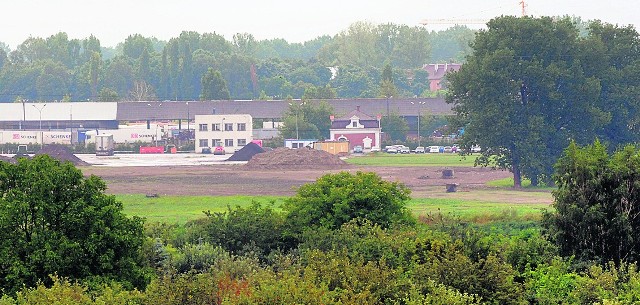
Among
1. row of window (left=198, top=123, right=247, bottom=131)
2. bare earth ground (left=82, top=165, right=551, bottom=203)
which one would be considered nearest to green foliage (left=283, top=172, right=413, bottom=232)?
bare earth ground (left=82, top=165, right=551, bottom=203)

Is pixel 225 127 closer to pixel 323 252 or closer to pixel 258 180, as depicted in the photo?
pixel 258 180

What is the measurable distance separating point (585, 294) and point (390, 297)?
233 inches

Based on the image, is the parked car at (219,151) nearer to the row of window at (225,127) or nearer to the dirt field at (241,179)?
the row of window at (225,127)

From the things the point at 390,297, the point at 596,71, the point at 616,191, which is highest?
the point at 596,71

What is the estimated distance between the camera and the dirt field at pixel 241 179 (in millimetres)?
96312

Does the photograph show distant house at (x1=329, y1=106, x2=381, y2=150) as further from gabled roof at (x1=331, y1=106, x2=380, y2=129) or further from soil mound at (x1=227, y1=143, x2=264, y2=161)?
soil mound at (x1=227, y1=143, x2=264, y2=161)

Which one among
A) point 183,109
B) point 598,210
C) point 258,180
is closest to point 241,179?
point 258,180

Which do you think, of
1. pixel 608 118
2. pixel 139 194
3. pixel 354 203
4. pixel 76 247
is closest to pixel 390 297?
pixel 76 247

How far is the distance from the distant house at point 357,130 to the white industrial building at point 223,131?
1272cm

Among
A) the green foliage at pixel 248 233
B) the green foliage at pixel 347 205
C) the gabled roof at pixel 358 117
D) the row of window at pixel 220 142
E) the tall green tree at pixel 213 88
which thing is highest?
the tall green tree at pixel 213 88

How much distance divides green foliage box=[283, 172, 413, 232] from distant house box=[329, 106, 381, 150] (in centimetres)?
10296

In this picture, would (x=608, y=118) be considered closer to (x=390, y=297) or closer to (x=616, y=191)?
(x=616, y=191)

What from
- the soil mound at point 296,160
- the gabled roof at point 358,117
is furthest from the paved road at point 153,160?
the gabled roof at point 358,117

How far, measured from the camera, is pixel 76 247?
127 ft
